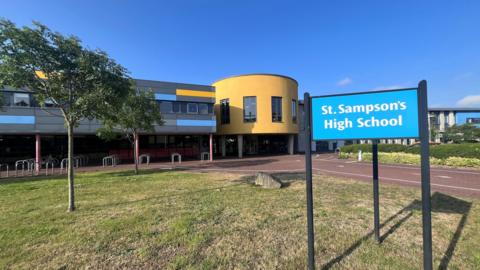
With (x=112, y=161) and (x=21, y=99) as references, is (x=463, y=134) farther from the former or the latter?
(x=21, y=99)

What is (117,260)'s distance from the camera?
11.2ft

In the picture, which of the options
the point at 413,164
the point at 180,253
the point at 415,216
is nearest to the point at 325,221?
the point at 415,216

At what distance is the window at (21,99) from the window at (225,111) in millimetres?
17272

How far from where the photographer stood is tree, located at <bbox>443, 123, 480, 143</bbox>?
4091 centimetres

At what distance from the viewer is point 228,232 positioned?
14.3 ft

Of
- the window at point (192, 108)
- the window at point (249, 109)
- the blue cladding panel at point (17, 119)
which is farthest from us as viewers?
the window at point (249, 109)

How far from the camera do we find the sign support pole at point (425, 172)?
2504 millimetres

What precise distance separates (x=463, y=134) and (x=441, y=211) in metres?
52.6

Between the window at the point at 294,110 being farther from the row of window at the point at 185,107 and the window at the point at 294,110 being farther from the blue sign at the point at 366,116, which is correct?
the blue sign at the point at 366,116

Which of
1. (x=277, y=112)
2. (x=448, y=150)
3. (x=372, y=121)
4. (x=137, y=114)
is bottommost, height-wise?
(x=448, y=150)

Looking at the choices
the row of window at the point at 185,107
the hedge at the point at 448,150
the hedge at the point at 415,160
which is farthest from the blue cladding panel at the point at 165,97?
the hedge at the point at 448,150

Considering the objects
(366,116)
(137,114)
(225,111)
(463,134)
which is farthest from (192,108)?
(463,134)

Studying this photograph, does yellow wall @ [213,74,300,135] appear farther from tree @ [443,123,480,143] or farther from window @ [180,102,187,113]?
tree @ [443,123,480,143]

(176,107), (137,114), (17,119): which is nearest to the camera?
(137,114)
